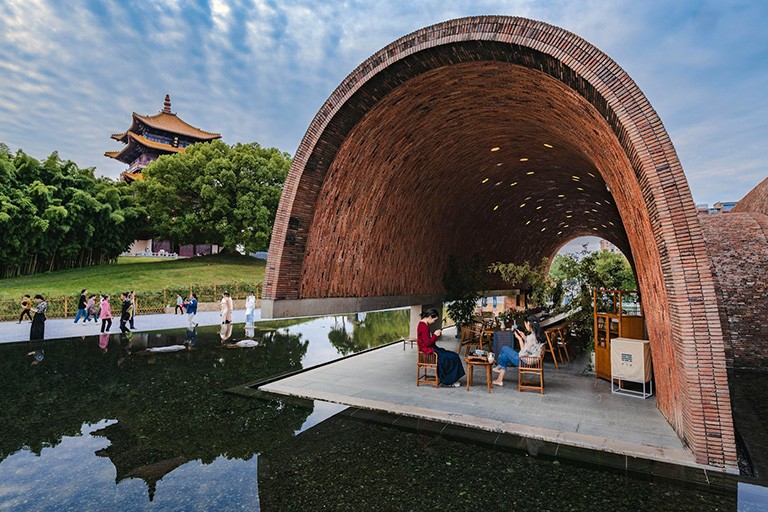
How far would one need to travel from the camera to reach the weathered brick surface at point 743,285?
12.2 meters

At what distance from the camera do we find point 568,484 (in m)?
4.52

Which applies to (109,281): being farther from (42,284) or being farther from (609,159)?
(609,159)

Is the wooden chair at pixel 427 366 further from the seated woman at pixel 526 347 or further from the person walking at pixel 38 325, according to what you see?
the person walking at pixel 38 325

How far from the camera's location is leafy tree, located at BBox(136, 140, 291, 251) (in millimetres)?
34750

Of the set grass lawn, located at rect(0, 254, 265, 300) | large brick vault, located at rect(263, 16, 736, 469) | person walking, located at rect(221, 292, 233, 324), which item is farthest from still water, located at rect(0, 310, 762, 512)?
grass lawn, located at rect(0, 254, 265, 300)

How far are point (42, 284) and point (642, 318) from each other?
1295 inches

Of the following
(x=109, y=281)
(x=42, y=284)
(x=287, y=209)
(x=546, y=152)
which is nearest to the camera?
(x=287, y=209)

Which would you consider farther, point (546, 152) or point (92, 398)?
point (546, 152)

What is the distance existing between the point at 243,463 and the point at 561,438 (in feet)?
14.6

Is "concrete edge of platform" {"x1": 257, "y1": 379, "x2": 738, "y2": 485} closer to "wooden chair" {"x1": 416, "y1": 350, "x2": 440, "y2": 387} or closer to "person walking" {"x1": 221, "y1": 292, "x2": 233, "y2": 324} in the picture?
"wooden chair" {"x1": 416, "y1": 350, "x2": 440, "y2": 387}

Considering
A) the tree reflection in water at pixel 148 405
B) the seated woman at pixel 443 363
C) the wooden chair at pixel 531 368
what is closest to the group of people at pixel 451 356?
the seated woman at pixel 443 363

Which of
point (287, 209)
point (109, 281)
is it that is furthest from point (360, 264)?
point (109, 281)

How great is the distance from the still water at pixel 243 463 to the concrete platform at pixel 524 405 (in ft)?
2.44

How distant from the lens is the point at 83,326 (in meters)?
17.4
